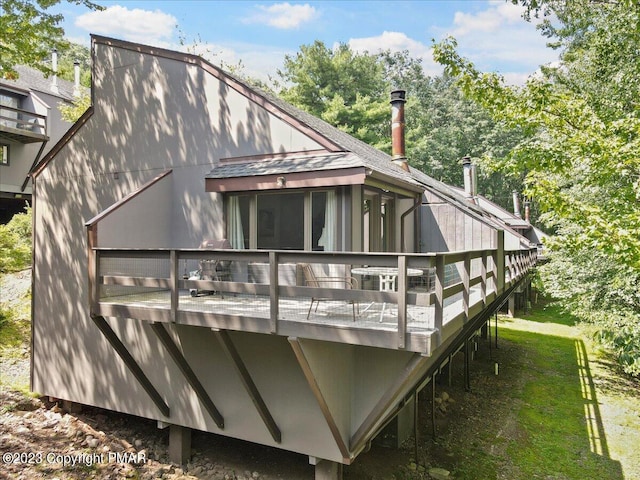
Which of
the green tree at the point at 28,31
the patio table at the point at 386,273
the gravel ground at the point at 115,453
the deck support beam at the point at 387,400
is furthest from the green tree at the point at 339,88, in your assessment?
the deck support beam at the point at 387,400

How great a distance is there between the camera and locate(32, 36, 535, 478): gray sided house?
181 inches

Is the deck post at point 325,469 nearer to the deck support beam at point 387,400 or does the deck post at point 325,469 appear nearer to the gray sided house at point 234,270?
the gray sided house at point 234,270

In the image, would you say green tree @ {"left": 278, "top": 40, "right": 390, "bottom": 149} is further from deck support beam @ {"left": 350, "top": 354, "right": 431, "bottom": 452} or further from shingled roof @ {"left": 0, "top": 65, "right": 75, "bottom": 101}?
deck support beam @ {"left": 350, "top": 354, "right": 431, "bottom": 452}

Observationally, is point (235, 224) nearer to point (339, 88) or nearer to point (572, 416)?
point (572, 416)

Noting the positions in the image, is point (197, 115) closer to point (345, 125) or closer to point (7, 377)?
point (7, 377)

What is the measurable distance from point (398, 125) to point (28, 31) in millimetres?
8889

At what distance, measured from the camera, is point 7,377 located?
9242 mm

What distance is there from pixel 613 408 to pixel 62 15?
609 inches

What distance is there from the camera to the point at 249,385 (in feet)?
17.3

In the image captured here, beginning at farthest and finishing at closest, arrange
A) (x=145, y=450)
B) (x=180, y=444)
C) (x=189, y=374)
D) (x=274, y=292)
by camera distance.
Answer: (x=145, y=450) < (x=180, y=444) < (x=189, y=374) < (x=274, y=292)

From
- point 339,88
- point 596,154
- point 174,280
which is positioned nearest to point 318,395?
point 174,280

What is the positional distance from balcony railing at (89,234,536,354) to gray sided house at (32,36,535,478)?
0.08 ft

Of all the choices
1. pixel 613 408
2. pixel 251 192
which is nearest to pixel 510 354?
pixel 613 408

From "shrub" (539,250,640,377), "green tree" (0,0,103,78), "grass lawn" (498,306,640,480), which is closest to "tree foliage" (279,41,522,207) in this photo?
"shrub" (539,250,640,377)
